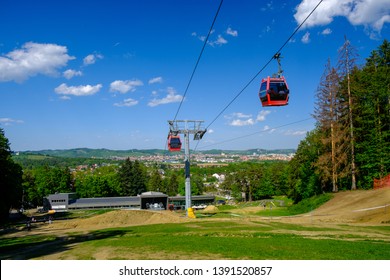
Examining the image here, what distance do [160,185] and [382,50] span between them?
86.8m

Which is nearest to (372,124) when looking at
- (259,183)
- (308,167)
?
(308,167)

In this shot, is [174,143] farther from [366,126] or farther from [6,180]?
[6,180]

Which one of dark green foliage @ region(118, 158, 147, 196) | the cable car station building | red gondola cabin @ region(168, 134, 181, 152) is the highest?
red gondola cabin @ region(168, 134, 181, 152)

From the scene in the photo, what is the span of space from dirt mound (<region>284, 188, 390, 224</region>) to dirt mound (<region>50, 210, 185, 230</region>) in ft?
55.2

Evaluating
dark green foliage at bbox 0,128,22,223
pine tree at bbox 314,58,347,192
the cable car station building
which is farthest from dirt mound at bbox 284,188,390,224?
the cable car station building

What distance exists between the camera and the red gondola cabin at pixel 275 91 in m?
19.8

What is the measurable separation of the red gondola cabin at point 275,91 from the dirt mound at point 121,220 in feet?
70.8

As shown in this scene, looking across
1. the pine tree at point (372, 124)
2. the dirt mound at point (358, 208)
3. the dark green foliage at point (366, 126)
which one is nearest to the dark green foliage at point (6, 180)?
the dirt mound at point (358, 208)

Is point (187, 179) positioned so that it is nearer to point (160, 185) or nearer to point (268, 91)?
point (268, 91)

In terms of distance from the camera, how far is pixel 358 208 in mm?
33438

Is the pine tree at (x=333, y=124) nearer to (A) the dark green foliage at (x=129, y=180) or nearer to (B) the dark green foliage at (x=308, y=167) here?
(B) the dark green foliage at (x=308, y=167)

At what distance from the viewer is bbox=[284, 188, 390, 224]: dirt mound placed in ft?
94.5

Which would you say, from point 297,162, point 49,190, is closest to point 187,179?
point 297,162

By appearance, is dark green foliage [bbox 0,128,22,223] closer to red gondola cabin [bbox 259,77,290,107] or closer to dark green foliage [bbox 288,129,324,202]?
red gondola cabin [bbox 259,77,290,107]
